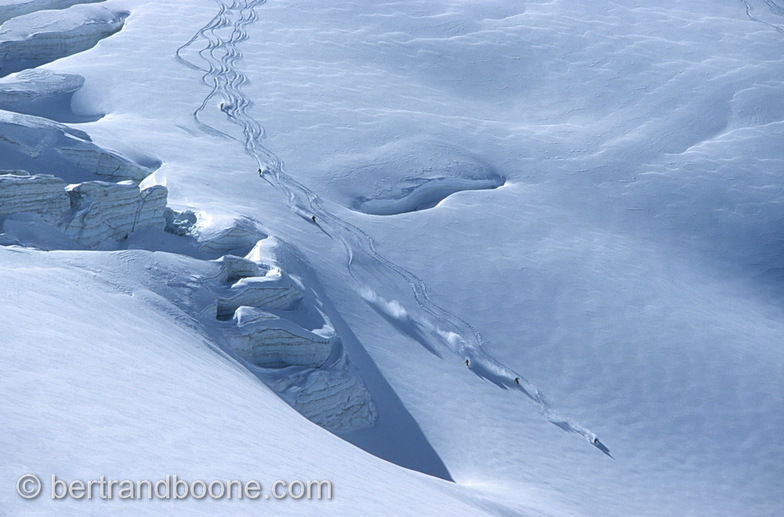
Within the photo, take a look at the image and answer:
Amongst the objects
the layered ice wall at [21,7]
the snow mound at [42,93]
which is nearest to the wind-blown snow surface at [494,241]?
the snow mound at [42,93]

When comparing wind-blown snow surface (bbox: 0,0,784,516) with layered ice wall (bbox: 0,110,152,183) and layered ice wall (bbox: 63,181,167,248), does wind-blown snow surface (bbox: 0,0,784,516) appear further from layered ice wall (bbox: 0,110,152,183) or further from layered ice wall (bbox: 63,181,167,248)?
layered ice wall (bbox: 63,181,167,248)

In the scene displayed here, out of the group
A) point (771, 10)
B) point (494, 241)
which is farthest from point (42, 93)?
point (771, 10)

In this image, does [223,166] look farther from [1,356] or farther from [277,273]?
[1,356]

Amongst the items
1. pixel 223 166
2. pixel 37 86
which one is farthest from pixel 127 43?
pixel 223 166

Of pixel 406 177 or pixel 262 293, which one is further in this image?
pixel 406 177

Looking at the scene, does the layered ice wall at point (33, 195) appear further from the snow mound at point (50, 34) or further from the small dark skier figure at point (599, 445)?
the snow mound at point (50, 34)

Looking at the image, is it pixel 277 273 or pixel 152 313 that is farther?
pixel 277 273

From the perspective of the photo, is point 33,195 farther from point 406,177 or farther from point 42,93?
point 42,93

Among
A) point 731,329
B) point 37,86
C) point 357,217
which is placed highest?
point 731,329
